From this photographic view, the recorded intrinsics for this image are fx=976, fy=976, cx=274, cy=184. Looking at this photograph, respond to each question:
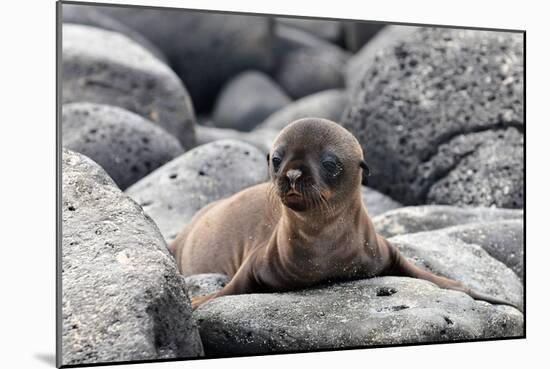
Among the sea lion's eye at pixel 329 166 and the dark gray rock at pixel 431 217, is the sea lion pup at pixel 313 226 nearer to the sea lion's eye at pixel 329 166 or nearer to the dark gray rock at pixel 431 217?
the sea lion's eye at pixel 329 166

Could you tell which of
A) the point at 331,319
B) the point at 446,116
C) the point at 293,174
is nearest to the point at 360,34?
the point at 446,116

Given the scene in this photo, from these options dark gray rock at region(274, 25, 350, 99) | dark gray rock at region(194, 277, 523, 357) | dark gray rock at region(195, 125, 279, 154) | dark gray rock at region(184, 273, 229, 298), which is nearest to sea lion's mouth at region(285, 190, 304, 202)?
dark gray rock at region(194, 277, 523, 357)

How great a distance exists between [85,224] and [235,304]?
3.53 ft

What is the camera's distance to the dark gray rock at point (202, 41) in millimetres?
13883

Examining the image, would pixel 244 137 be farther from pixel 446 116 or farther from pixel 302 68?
pixel 302 68

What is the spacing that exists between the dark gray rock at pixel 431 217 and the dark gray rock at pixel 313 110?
3893mm

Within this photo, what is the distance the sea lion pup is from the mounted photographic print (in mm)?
13

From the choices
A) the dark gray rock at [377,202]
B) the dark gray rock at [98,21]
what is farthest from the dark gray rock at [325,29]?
the dark gray rock at [377,202]

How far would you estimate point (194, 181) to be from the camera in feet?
29.0

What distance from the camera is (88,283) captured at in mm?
5578

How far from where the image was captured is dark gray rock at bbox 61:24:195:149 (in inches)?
400

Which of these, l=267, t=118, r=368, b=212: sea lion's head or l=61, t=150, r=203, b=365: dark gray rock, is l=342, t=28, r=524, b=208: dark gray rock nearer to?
l=267, t=118, r=368, b=212: sea lion's head

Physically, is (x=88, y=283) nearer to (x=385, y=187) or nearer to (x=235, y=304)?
(x=235, y=304)

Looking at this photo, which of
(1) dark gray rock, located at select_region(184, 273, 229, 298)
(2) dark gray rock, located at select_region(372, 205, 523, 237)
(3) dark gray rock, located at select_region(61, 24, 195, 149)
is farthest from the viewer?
(3) dark gray rock, located at select_region(61, 24, 195, 149)
